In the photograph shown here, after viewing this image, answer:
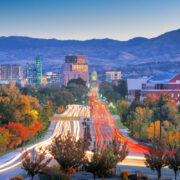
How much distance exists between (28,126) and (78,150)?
32820 millimetres

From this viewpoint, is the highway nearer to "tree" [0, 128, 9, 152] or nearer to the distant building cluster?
"tree" [0, 128, 9, 152]

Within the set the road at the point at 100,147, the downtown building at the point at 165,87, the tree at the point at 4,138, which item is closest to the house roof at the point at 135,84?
the downtown building at the point at 165,87

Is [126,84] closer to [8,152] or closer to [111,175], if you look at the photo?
[8,152]

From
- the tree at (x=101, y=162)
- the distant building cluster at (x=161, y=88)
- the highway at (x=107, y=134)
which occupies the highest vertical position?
the distant building cluster at (x=161, y=88)

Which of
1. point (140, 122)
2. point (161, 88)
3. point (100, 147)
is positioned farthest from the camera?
point (161, 88)

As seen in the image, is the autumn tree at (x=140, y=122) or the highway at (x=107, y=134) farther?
the autumn tree at (x=140, y=122)

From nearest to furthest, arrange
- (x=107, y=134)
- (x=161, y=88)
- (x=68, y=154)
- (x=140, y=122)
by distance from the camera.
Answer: (x=68, y=154) < (x=140, y=122) < (x=107, y=134) < (x=161, y=88)

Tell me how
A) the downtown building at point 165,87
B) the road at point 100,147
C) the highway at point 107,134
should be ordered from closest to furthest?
the road at point 100,147, the highway at point 107,134, the downtown building at point 165,87

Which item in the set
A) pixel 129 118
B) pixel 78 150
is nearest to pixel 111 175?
pixel 78 150

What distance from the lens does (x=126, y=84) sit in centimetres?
15125

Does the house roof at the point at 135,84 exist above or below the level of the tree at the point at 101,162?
above

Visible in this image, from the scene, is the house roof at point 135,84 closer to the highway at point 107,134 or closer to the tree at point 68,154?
the highway at point 107,134

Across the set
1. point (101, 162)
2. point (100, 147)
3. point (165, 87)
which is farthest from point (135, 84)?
point (101, 162)

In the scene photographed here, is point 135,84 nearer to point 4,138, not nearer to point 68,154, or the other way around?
point 4,138
